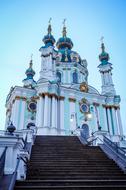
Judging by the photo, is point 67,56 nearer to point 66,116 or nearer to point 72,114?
point 72,114

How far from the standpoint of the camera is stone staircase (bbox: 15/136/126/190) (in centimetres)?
755

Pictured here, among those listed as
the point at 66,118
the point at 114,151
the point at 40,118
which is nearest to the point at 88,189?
the point at 114,151

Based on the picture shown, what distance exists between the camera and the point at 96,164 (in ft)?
36.3

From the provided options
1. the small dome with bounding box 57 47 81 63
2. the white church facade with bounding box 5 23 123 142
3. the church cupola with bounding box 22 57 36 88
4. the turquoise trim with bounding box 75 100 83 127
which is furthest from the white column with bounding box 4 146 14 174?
the small dome with bounding box 57 47 81 63

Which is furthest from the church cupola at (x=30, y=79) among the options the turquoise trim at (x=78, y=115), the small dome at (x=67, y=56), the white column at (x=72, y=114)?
the turquoise trim at (x=78, y=115)

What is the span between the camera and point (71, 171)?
31.4 ft

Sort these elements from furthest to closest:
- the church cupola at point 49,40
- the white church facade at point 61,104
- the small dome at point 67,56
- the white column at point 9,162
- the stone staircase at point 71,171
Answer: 1. the small dome at point 67,56
2. the church cupola at point 49,40
3. the white church facade at point 61,104
4. the white column at point 9,162
5. the stone staircase at point 71,171

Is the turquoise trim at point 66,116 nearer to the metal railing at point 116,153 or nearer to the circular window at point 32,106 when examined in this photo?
the circular window at point 32,106

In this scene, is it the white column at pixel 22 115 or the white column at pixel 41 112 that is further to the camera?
the white column at pixel 22 115

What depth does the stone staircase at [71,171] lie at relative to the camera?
24.8ft

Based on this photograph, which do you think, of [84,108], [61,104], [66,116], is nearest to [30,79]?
[61,104]

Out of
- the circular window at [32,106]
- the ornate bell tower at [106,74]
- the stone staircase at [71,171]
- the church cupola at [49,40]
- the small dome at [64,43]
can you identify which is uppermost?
the small dome at [64,43]

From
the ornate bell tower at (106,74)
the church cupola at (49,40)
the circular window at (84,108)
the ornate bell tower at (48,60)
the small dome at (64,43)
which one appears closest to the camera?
the ornate bell tower at (48,60)

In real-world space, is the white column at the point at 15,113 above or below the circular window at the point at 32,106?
below
